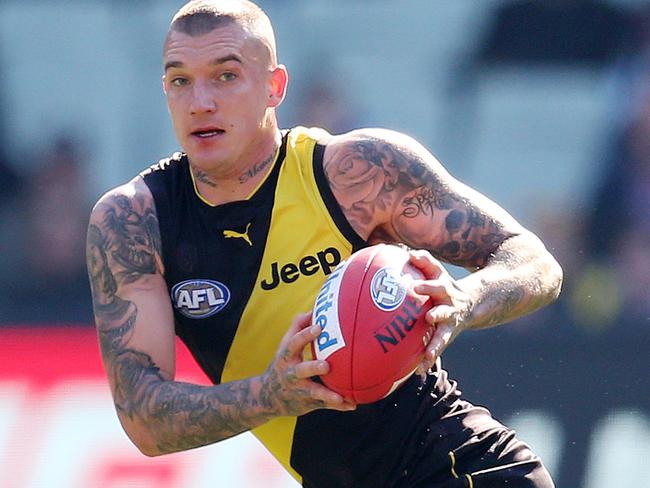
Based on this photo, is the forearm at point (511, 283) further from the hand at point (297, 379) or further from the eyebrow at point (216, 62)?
the eyebrow at point (216, 62)

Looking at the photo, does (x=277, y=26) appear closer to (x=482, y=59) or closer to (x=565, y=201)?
(x=482, y=59)

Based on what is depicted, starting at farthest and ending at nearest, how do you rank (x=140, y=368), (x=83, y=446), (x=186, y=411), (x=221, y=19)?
1. (x=83, y=446)
2. (x=221, y=19)
3. (x=140, y=368)
4. (x=186, y=411)

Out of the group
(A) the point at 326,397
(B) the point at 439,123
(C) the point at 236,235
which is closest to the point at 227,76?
(C) the point at 236,235

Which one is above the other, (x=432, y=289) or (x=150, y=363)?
(x=432, y=289)

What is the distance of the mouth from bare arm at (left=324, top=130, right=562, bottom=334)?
0.36 metres

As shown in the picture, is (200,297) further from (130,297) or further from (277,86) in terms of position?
(277,86)

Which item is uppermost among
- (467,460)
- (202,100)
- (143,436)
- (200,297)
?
(202,100)

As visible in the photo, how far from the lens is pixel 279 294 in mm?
3969

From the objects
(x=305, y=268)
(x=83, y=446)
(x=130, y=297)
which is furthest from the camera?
(x=83, y=446)

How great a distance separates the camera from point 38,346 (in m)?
6.96

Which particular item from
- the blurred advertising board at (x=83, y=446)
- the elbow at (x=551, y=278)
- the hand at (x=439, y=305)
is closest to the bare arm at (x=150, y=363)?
the hand at (x=439, y=305)

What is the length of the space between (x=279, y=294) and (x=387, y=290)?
0.66m

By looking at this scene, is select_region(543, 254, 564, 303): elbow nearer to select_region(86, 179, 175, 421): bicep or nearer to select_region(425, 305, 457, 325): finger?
select_region(425, 305, 457, 325): finger

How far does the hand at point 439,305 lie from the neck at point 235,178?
82cm
